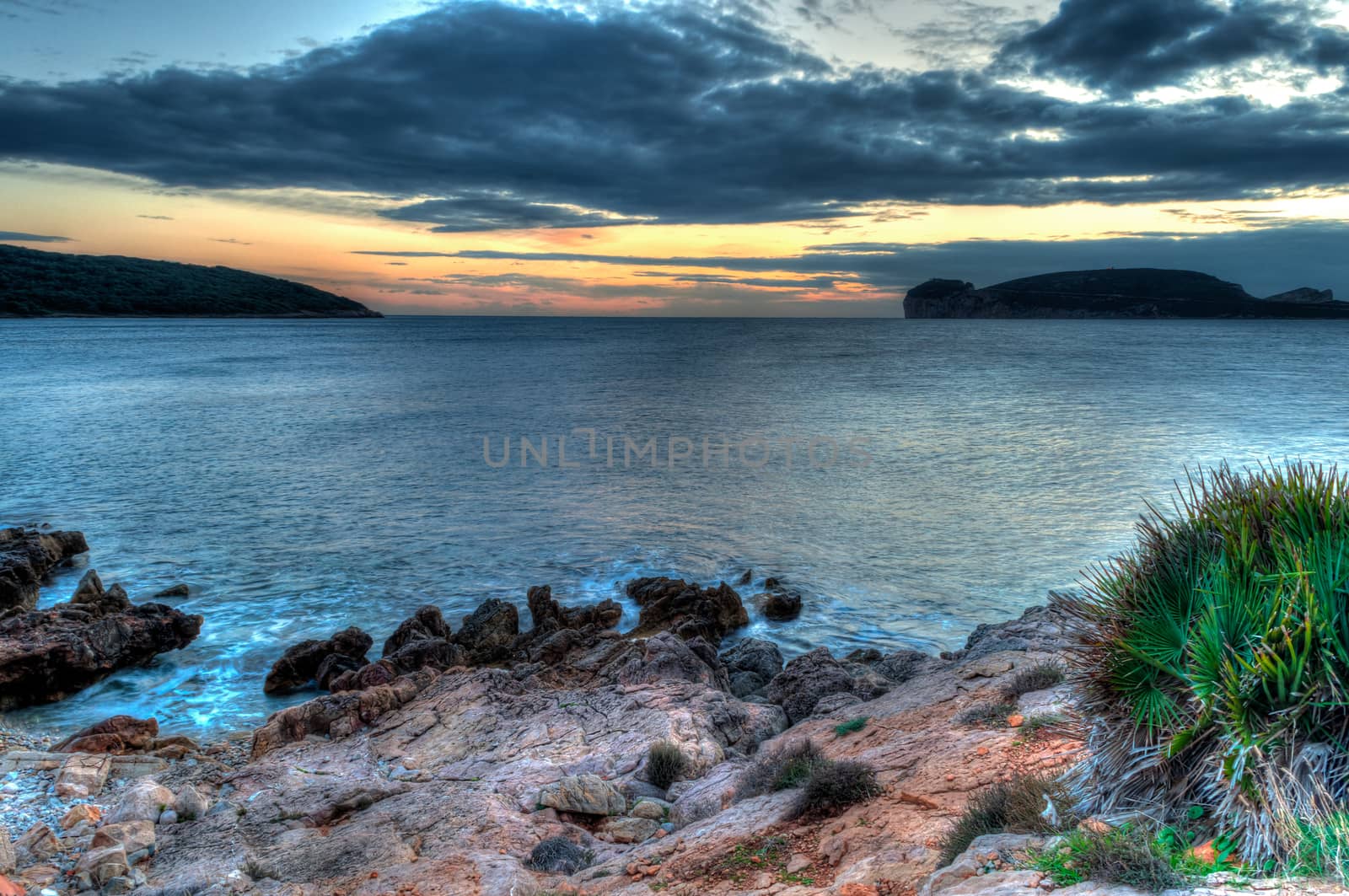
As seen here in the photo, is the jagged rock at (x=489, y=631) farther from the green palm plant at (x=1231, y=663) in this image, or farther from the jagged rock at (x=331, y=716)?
the green palm plant at (x=1231, y=663)

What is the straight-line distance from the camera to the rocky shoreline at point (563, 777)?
6461 millimetres

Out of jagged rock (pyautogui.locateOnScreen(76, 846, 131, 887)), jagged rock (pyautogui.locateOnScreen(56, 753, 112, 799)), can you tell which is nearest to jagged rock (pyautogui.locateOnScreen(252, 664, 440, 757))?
jagged rock (pyautogui.locateOnScreen(56, 753, 112, 799))

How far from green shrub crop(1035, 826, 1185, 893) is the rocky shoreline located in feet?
0.40

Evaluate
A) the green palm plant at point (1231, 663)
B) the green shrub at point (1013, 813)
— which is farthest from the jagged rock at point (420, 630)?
the green palm plant at point (1231, 663)

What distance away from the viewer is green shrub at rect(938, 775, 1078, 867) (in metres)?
4.97

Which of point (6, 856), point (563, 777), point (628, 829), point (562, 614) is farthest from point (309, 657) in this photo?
point (628, 829)

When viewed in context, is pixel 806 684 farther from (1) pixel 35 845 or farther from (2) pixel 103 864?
(1) pixel 35 845

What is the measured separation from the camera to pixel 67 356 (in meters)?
89.5

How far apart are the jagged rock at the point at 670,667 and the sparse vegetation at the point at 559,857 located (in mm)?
4326

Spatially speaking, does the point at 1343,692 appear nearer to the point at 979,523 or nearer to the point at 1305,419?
the point at 979,523

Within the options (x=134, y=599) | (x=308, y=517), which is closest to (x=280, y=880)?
(x=134, y=599)

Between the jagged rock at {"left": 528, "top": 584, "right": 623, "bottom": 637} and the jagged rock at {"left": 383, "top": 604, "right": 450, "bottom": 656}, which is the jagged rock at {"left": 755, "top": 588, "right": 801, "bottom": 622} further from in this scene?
the jagged rock at {"left": 383, "top": 604, "right": 450, "bottom": 656}

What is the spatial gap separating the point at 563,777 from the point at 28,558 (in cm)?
1646

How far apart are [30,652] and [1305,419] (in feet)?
164
